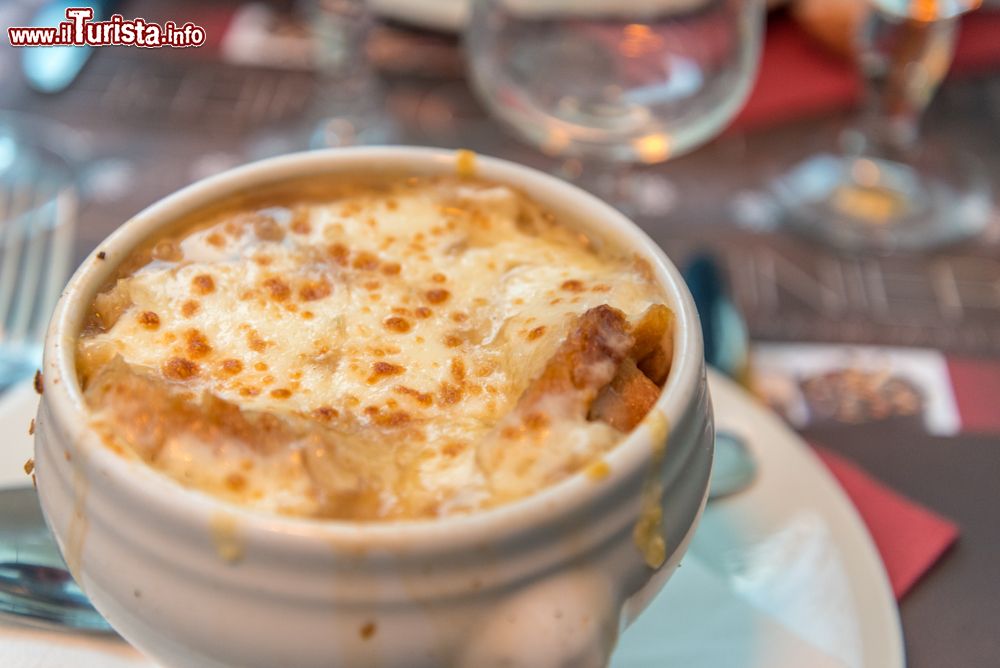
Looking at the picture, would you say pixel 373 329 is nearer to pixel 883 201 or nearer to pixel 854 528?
pixel 854 528

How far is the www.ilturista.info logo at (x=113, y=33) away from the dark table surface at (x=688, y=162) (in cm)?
3

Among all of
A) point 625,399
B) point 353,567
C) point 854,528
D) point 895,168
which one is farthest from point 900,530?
point 895,168

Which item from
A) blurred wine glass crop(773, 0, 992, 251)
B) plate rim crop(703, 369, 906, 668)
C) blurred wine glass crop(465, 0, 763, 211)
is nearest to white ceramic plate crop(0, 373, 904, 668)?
plate rim crop(703, 369, 906, 668)

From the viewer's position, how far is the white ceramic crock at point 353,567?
0.50 metres

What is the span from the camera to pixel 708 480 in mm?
636

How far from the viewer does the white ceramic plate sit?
0.70 metres

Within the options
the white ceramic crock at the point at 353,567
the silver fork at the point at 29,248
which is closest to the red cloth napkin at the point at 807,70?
the silver fork at the point at 29,248

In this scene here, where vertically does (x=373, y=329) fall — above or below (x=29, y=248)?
above

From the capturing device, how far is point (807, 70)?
5.15ft

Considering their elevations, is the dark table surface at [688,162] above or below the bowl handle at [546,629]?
below

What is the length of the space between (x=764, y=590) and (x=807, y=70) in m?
1.02

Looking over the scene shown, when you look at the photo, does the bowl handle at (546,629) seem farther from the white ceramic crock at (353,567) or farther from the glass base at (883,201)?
the glass base at (883,201)

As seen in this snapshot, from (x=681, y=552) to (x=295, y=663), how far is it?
0.23 meters

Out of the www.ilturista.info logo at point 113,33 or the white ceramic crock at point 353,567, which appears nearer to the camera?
the white ceramic crock at point 353,567
